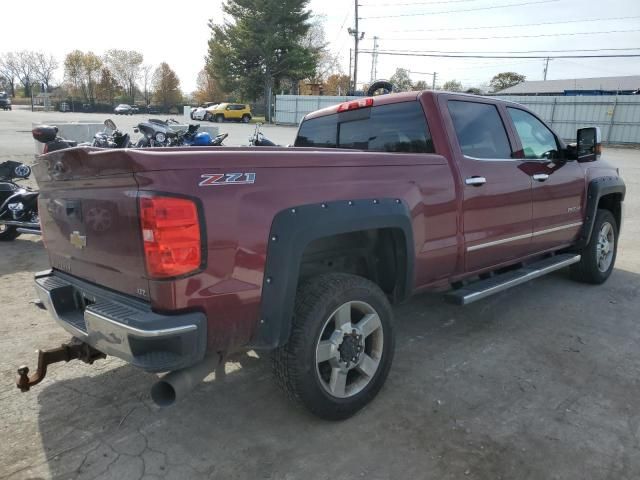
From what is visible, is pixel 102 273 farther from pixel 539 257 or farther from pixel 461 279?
pixel 539 257

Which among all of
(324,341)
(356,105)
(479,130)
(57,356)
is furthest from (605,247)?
(57,356)

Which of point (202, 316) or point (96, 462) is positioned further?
point (96, 462)

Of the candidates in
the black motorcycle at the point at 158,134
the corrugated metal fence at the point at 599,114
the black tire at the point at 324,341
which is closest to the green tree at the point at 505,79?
the corrugated metal fence at the point at 599,114

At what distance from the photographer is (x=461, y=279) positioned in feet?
12.1

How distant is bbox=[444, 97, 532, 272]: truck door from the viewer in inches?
139

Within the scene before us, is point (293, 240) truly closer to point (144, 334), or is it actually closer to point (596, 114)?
point (144, 334)

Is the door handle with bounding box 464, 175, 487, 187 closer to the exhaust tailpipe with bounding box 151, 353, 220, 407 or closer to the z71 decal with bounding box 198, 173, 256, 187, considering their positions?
the z71 decal with bounding box 198, 173, 256, 187

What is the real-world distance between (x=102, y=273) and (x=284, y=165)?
1.08 m

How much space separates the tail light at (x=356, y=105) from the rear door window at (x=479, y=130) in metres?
0.64

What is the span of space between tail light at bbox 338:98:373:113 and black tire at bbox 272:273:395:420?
5.59 feet

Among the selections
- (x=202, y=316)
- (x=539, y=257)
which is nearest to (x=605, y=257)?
(x=539, y=257)

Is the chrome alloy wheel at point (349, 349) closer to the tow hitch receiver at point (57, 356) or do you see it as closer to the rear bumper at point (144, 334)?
the rear bumper at point (144, 334)

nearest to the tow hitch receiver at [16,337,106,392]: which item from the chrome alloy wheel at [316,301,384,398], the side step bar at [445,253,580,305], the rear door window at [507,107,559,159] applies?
the chrome alloy wheel at [316,301,384,398]

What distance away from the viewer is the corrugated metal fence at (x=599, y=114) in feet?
90.5
